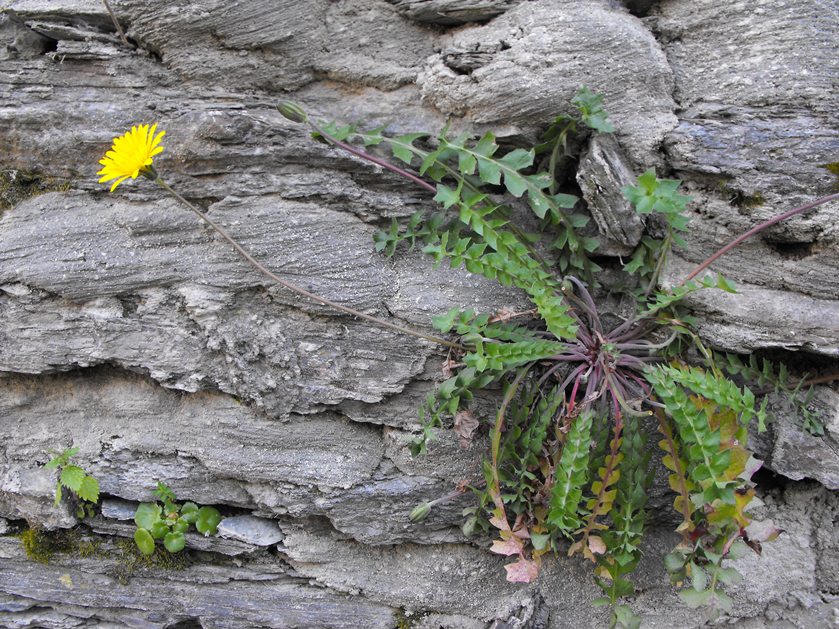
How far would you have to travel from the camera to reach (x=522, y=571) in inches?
111

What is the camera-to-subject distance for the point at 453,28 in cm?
353

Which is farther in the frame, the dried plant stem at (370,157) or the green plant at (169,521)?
the green plant at (169,521)

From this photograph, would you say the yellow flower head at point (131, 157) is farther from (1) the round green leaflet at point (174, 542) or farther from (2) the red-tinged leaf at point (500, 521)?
(2) the red-tinged leaf at point (500, 521)

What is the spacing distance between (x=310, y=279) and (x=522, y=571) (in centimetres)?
157

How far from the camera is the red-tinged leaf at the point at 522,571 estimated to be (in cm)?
282

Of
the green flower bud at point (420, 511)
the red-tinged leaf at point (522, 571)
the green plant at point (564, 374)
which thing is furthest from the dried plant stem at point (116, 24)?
the red-tinged leaf at point (522, 571)

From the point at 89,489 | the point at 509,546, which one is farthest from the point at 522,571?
the point at 89,489

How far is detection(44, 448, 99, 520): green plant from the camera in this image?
10.5 feet

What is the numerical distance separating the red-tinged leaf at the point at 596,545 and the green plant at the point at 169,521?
1.72 m

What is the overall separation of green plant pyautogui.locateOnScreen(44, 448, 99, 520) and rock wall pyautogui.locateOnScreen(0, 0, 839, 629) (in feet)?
0.25

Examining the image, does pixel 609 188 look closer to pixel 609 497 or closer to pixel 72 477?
pixel 609 497

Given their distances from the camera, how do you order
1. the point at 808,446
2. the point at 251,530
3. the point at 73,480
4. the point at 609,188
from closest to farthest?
the point at 808,446 < the point at 609,188 < the point at 73,480 < the point at 251,530

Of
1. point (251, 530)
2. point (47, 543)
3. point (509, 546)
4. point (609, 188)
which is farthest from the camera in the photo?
point (47, 543)

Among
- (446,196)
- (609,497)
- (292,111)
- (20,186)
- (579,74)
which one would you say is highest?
(579,74)
